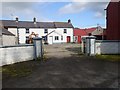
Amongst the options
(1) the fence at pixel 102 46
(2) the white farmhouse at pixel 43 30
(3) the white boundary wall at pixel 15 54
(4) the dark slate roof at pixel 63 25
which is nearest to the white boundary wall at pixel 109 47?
(1) the fence at pixel 102 46

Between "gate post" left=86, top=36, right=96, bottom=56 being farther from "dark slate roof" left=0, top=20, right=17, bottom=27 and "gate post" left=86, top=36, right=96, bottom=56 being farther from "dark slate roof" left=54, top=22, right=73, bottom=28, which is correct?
"dark slate roof" left=54, top=22, right=73, bottom=28

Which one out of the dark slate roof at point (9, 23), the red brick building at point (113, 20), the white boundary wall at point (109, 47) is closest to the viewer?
the white boundary wall at point (109, 47)

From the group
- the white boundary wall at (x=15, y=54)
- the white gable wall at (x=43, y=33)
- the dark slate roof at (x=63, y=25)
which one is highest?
the dark slate roof at (x=63, y=25)

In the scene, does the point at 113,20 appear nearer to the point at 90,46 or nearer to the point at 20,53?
the point at 90,46

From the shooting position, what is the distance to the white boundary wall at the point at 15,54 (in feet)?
48.4

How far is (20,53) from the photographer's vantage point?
53.6 feet

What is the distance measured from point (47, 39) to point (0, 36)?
97.7 feet

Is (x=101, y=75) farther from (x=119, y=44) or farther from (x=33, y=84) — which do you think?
(x=119, y=44)

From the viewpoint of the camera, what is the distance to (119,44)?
20.8 m

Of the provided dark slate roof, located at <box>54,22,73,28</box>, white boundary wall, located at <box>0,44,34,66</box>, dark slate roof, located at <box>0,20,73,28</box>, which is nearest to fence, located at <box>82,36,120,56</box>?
white boundary wall, located at <box>0,44,34,66</box>

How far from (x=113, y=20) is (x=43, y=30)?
3752 cm

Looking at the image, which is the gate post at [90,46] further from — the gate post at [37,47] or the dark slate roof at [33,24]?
the dark slate roof at [33,24]

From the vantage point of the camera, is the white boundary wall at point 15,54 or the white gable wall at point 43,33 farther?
the white gable wall at point 43,33

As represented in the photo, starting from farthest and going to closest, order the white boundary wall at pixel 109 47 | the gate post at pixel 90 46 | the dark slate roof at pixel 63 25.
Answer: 1. the dark slate roof at pixel 63 25
2. the white boundary wall at pixel 109 47
3. the gate post at pixel 90 46
